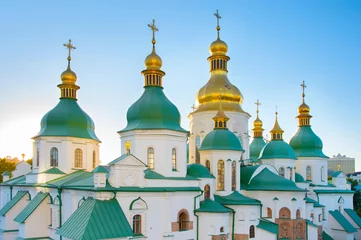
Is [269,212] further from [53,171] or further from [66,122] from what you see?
[66,122]

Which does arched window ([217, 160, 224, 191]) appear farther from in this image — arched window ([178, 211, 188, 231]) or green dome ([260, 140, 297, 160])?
green dome ([260, 140, 297, 160])

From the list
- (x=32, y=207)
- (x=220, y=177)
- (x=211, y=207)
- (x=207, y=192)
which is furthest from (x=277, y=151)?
(x=32, y=207)

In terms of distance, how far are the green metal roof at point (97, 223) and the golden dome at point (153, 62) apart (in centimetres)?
927

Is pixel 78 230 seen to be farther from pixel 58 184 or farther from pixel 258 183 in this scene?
pixel 258 183

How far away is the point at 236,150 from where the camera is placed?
2462cm

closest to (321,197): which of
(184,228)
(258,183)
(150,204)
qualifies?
(258,183)

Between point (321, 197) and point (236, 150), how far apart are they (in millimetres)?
15124

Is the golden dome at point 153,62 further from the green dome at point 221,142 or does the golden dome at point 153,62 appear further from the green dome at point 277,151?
the green dome at point 277,151

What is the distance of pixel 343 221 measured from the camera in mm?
34188

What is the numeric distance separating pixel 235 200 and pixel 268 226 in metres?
2.87

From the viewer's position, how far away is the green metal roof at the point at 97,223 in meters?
16.7

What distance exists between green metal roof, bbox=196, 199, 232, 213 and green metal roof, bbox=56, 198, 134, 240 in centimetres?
553

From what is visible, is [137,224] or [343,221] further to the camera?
[343,221]

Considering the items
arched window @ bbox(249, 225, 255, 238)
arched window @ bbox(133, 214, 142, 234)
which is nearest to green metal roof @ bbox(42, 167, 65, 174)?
arched window @ bbox(133, 214, 142, 234)
